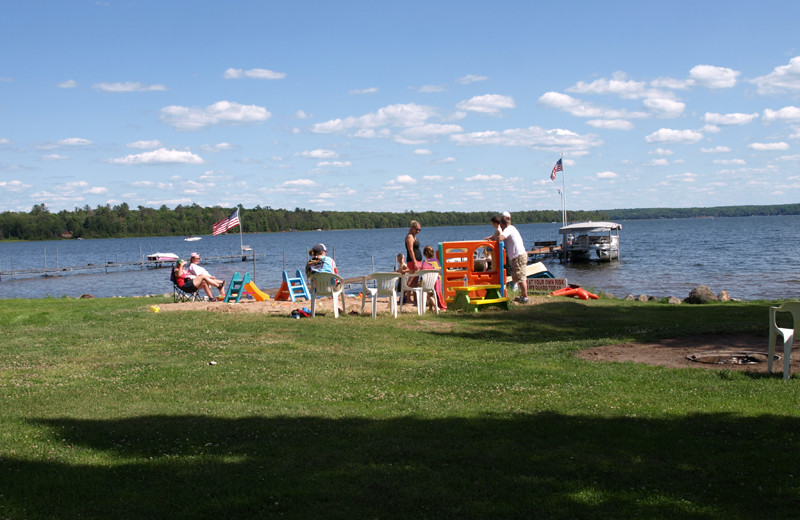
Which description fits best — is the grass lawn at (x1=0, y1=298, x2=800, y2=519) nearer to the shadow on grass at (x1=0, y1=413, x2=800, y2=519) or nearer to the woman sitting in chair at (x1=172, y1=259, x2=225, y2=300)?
the shadow on grass at (x1=0, y1=413, x2=800, y2=519)

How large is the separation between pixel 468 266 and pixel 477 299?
136 centimetres

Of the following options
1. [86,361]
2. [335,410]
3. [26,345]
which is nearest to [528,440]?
[335,410]

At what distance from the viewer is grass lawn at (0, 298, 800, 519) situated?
4.07 m

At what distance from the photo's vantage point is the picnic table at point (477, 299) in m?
14.0

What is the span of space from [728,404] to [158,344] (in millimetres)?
7671

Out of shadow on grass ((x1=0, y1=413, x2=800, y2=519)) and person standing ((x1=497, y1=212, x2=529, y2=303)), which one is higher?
person standing ((x1=497, y1=212, x2=529, y2=303))

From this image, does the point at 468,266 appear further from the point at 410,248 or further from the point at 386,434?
the point at 386,434

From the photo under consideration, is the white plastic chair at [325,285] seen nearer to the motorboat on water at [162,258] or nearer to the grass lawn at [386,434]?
the grass lawn at [386,434]

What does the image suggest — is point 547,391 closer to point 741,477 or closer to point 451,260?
point 741,477

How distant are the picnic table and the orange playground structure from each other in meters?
0.72

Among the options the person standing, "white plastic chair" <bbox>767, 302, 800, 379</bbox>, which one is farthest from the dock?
"white plastic chair" <bbox>767, 302, 800, 379</bbox>

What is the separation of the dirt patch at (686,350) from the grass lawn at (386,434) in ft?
1.31

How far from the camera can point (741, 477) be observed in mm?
4316

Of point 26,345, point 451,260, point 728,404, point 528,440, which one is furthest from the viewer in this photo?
point 451,260
